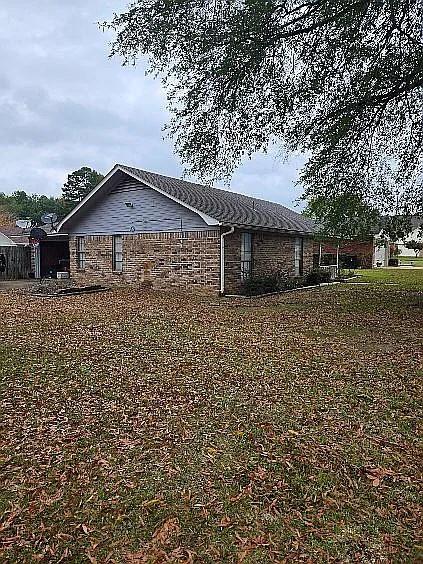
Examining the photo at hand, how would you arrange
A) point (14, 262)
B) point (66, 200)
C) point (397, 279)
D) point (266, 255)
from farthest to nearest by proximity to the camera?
point (66, 200) → point (397, 279) → point (14, 262) → point (266, 255)

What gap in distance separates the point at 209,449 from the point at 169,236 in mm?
13225

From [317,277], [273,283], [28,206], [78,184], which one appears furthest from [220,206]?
[28,206]

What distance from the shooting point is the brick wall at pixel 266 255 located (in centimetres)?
1598

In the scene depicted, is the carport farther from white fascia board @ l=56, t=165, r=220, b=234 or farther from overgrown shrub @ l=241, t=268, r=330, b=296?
overgrown shrub @ l=241, t=268, r=330, b=296

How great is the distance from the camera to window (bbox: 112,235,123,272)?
18.4 metres

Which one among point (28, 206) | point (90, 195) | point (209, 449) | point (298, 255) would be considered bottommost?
point (209, 449)

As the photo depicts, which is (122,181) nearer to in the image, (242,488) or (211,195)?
(211,195)

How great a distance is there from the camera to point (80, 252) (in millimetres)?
19875

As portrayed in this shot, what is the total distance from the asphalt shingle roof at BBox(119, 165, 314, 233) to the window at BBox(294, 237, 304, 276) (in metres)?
0.62

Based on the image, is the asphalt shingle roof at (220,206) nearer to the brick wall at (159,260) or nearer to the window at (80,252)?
the brick wall at (159,260)

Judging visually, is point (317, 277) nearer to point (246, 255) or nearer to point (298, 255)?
point (298, 255)

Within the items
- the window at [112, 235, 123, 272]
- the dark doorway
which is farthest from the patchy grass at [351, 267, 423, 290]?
the dark doorway

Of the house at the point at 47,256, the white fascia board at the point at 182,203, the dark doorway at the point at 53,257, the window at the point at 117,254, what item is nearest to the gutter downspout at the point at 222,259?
the white fascia board at the point at 182,203

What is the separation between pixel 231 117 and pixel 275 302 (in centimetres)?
593
